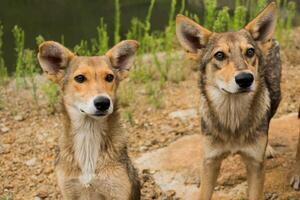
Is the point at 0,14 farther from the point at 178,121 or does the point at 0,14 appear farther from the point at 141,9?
the point at 178,121

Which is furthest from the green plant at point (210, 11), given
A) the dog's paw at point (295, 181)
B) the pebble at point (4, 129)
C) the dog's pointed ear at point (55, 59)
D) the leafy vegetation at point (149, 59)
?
the dog's pointed ear at point (55, 59)

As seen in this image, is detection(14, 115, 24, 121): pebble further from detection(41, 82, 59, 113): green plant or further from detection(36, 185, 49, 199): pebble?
detection(36, 185, 49, 199): pebble

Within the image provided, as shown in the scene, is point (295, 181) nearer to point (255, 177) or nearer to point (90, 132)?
point (255, 177)

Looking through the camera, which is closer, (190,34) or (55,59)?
(55,59)

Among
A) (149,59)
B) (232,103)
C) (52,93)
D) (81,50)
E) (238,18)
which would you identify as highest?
(238,18)

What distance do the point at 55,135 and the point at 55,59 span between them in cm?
240

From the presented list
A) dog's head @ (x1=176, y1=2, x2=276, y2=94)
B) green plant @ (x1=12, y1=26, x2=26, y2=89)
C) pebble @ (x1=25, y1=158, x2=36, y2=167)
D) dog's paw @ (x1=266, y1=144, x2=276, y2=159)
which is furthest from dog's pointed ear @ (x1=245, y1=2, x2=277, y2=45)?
green plant @ (x1=12, y1=26, x2=26, y2=89)

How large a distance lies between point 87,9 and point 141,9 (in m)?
1.24

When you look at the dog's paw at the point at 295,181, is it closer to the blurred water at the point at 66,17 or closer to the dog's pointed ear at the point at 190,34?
the dog's pointed ear at the point at 190,34

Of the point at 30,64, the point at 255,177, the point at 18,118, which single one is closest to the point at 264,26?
the point at 255,177

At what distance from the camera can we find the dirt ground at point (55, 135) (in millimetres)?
7086

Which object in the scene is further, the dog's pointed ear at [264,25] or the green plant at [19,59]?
A: the green plant at [19,59]

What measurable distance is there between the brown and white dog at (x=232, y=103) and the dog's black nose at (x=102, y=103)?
3.92 feet

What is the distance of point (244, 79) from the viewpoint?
5.54 meters
